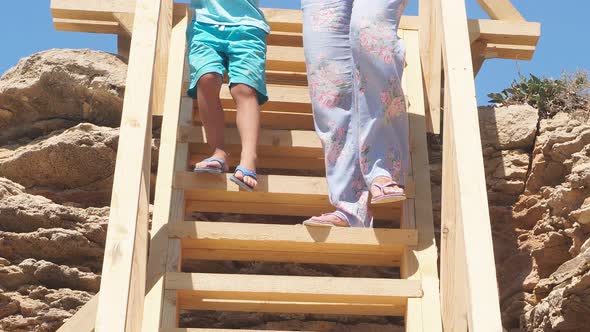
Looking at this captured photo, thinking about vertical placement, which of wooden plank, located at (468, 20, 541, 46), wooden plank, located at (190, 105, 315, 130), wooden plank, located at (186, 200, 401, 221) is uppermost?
wooden plank, located at (468, 20, 541, 46)

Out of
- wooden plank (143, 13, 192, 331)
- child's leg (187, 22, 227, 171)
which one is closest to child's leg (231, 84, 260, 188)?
child's leg (187, 22, 227, 171)

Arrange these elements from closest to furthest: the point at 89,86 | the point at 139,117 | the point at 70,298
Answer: the point at 139,117, the point at 70,298, the point at 89,86

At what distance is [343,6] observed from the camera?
17.3 ft

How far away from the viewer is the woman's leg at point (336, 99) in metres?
5.12

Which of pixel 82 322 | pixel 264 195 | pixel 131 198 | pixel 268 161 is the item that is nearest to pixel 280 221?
pixel 268 161

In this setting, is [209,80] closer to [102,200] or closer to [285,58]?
[285,58]

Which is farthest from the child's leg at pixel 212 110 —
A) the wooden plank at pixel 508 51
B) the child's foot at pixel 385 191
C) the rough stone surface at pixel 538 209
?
the wooden plank at pixel 508 51

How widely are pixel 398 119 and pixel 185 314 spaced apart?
5.45ft

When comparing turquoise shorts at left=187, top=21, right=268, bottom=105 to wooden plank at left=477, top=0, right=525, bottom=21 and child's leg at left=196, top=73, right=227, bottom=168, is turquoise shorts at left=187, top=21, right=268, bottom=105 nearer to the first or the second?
child's leg at left=196, top=73, right=227, bottom=168

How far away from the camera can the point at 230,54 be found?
18.4 ft

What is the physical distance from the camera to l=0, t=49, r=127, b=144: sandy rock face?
6.62m

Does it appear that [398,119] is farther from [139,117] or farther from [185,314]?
[185,314]

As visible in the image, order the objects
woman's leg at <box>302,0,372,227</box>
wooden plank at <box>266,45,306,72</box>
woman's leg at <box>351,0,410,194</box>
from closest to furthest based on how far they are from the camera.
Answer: woman's leg at <box>351,0,410,194</box>
woman's leg at <box>302,0,372,227</box>
wooden plank at <box>266,45,306,72</box>

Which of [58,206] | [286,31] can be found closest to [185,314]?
[58,206]
